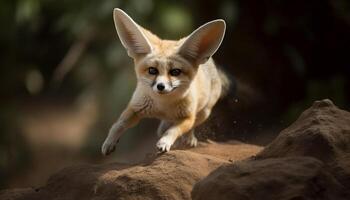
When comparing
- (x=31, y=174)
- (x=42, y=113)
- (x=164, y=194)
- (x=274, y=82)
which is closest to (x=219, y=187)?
(x=164, y=194)

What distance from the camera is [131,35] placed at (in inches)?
212

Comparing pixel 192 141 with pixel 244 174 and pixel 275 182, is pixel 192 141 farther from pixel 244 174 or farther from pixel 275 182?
pixel 275 182

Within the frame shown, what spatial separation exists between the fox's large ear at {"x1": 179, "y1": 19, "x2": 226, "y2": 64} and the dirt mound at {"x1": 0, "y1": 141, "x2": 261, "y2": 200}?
857 millimetres

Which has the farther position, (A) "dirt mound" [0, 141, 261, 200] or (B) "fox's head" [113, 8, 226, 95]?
(B) "fox's head" [113, 8, 226, 95]

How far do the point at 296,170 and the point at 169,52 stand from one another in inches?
69.1

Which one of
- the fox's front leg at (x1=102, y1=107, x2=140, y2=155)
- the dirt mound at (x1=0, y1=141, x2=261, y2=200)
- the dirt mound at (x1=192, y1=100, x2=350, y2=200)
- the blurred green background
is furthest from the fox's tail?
the dirt mound at (x1=192, y1=100, x2=350, y2=200)

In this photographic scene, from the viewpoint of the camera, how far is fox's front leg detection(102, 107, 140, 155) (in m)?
5.32

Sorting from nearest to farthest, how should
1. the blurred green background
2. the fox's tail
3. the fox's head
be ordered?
the fox's head < the fox's tail < the blurred green background

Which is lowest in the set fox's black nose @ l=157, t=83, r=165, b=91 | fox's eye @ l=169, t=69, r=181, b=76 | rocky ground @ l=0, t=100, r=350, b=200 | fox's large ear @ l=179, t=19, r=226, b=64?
rocky ground @ l=0, t=100, r=350, b=200

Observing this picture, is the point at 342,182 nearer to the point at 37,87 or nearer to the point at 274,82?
the point at 274,82

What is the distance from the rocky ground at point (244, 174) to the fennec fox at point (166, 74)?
1.60 ft

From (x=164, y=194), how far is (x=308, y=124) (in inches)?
35.5

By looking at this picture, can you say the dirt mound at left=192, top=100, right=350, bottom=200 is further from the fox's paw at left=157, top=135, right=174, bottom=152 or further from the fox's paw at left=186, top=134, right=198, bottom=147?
the fox's paw at left=186, top=134, right=198, bottom=147

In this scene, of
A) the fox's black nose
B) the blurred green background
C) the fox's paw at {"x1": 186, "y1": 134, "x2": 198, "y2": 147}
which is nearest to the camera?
the fox's black nose
